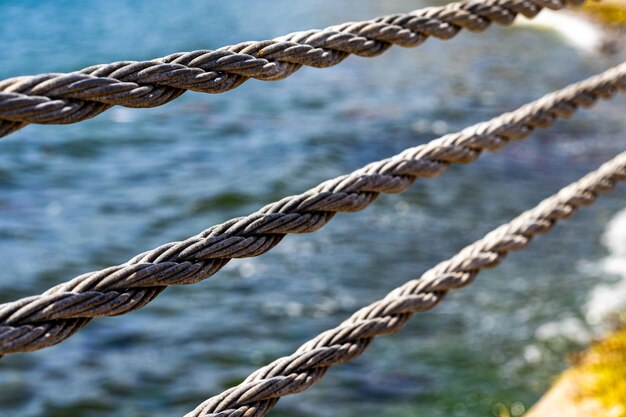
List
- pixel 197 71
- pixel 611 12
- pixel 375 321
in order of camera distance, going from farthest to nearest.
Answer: pixel 611 12
pixel 375 321
pixel 197 71

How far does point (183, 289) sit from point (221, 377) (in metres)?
1.12

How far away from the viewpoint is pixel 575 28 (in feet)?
51.3

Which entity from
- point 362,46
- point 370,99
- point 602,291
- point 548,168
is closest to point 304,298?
point 602,291

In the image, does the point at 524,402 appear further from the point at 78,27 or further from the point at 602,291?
the point at 78,27

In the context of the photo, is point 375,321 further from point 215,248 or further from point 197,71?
point 197,71

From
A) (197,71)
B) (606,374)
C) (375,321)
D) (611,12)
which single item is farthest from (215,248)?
(611,12)

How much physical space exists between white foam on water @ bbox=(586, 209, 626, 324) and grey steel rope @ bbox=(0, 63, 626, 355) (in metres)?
3.50

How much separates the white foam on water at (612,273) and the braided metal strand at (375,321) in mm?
3157

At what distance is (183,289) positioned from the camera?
545 centimetres

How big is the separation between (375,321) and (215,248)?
1.15 feet

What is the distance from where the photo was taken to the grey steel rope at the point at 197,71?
0.88m

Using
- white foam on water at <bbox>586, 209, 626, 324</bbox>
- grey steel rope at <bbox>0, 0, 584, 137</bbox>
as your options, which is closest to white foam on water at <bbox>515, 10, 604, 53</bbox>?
white foam on water at <bbox>586, 209, 626, 324</bbox>

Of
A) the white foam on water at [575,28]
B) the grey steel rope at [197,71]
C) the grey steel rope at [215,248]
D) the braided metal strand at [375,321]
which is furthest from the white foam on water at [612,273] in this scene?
the white foam on water at [575,28]

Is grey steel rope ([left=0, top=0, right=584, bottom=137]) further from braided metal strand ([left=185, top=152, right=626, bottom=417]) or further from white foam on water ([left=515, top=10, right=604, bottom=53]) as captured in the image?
white foam on water ([left=515, top=10, right=604, bottom=53])
